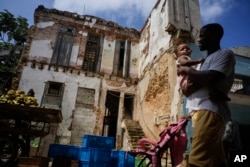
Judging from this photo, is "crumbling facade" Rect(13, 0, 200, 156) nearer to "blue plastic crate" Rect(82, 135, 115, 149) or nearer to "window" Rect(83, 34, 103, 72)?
"window" Rect(83, 34, 103, 72)

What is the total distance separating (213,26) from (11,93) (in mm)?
4423

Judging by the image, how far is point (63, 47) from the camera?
13.0 m

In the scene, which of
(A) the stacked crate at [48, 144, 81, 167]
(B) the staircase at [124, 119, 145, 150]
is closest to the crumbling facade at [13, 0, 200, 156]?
(B) the staircase at [124, 119, 145, 150]

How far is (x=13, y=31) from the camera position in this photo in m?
16.4

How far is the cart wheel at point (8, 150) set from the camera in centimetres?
334

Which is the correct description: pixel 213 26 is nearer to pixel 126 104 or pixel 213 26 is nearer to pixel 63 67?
pixel 63 67

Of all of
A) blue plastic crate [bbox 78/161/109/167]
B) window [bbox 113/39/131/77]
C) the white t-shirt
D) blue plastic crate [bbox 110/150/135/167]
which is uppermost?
window [bbox 113/39/131/77]

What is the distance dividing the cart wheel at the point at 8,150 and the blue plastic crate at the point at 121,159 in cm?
291

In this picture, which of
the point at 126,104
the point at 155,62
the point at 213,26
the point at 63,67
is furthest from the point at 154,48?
the point at 213,26

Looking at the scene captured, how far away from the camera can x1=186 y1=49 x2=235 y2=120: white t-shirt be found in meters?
1.44

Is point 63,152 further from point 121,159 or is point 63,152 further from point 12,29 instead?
point 12,29

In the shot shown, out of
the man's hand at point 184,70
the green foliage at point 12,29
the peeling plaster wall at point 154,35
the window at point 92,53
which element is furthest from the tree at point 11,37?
the man's hand at point 184,70

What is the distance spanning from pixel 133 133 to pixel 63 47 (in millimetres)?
7727

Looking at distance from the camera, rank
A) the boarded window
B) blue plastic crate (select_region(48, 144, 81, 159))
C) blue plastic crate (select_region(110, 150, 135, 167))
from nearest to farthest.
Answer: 1. blue plastic crate (select_region(48, 144, 81, 159))
2. blue plastic crate (select_region(110, 150, 135, 167))
3. the boarded window
